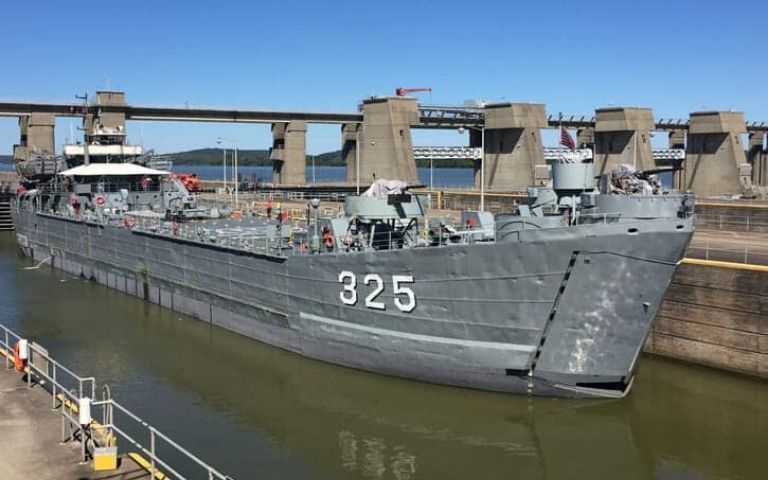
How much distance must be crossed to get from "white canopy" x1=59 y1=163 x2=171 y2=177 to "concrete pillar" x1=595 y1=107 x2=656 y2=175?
52.3 meters

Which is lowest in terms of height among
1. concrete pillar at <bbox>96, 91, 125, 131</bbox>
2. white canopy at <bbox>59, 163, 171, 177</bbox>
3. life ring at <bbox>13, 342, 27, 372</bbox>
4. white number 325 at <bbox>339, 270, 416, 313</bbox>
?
life ring at <bbox>13, 342, 27, 372</bbox>

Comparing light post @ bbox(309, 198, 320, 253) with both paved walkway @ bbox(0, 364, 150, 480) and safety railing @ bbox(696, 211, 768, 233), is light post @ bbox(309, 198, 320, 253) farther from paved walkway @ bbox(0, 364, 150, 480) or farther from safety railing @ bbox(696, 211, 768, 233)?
safety railing @ bbox(696, 211, 768, 233)

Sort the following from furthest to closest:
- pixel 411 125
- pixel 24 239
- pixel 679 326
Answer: pixel 411 125 < pixel 24 239 < pixel 679 326

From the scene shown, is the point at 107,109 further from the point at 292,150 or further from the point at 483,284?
the point at 483,284

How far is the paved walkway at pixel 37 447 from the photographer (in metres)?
11.2

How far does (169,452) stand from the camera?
15773 millimetres

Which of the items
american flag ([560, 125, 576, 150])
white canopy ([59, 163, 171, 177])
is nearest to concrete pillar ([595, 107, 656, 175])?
white canopy ([59, 163, 171, 177])

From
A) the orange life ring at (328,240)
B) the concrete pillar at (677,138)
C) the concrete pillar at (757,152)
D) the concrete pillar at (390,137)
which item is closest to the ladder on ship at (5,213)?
the concrete pillar at (390,137)

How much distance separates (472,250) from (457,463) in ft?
17.2

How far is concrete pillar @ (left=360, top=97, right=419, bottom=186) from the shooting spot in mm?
70438

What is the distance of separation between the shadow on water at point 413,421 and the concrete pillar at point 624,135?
61172 mm

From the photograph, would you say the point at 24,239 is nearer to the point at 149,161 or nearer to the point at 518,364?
the point at 149,161

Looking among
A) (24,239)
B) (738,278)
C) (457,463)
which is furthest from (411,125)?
(457,463)

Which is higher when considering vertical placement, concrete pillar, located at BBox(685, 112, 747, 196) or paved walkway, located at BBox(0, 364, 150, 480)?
concrete pillar, located at BBox(685, 112, 747, 196)
